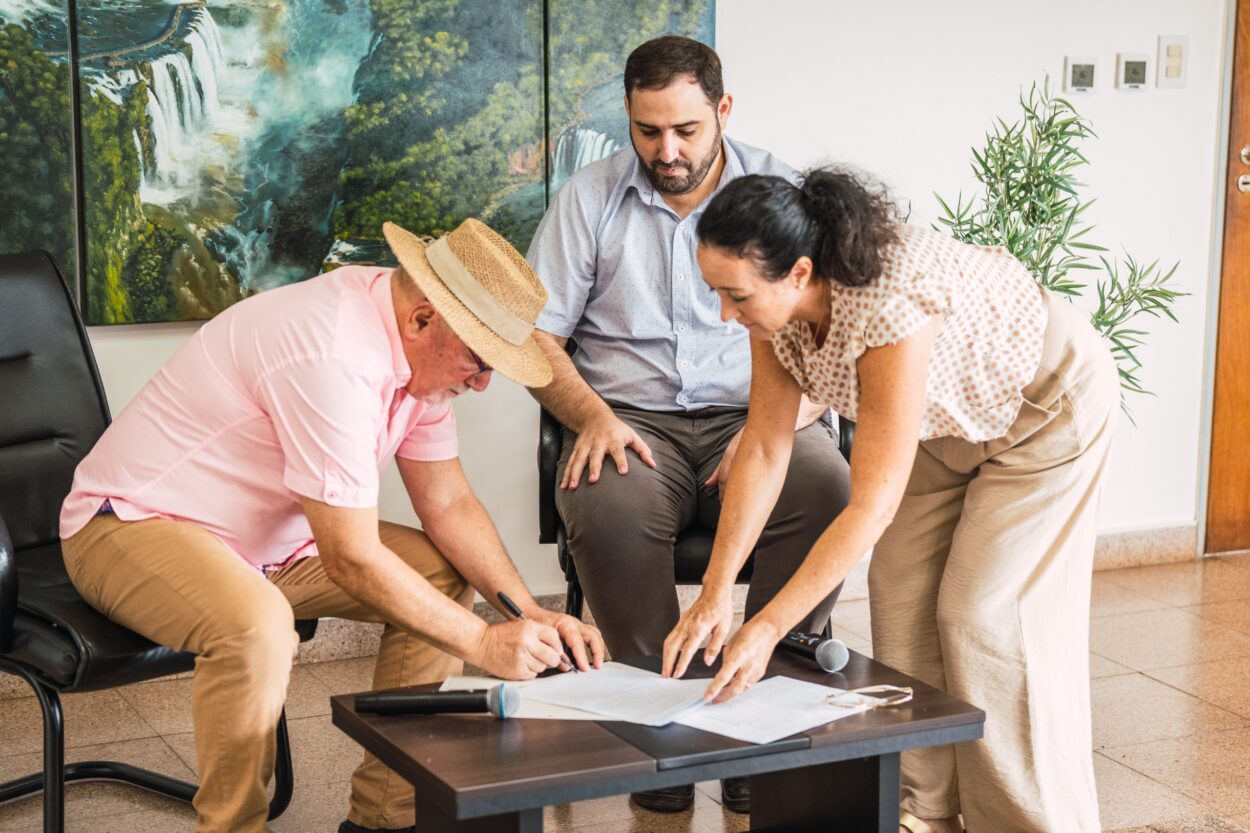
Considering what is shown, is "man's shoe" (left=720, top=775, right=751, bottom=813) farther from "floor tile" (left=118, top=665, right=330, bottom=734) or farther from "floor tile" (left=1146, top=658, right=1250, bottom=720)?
"floor tile" (left=1146, top=658, right=1250, bottom=720)

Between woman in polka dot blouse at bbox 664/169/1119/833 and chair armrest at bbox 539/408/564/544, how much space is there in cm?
58

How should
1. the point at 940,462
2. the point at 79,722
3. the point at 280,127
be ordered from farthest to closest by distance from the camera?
the point at 280,127
the point at 79,722
the point at 940,462

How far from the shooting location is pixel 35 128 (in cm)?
279

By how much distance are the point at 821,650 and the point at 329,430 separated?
2.36 feet

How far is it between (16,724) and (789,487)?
1.65 meters

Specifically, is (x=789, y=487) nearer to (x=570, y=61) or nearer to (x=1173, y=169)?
(x=570, y=61)

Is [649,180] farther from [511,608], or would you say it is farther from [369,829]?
[369,829]

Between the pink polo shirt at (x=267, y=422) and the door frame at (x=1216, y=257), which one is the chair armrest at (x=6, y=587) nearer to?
the pink polo shirt at (x=267, y=422)

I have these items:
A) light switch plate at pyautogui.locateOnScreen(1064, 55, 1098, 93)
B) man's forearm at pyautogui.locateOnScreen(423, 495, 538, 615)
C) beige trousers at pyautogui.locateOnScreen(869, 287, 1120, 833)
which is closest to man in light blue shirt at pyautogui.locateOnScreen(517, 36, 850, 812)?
man's forearm at pyautogui.locateOnScreen(423, 495, 538, 615)

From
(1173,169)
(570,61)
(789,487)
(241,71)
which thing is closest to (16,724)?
(241,71)

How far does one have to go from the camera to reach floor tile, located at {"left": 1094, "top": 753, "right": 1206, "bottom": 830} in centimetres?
242

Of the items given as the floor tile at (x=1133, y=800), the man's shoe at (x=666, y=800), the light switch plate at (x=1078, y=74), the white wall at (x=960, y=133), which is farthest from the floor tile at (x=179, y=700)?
the light switch plate at (x=1078, y=74)

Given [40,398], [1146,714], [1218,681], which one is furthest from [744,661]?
[1218,681]

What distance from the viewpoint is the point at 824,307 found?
1947mm
